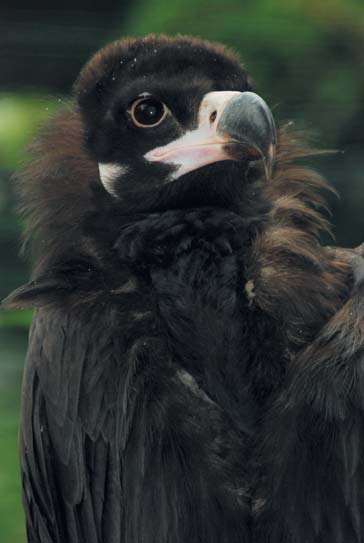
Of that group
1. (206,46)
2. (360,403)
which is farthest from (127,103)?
(360,403)

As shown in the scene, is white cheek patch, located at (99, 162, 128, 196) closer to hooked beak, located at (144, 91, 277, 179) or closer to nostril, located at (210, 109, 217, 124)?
hooked beak, located at (144, 91, 277, 179)

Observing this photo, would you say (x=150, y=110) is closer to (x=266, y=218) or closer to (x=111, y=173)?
(x=111, y=173)

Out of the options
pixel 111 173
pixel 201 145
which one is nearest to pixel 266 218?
pixel 201 145

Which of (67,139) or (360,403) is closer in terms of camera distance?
(360,403)

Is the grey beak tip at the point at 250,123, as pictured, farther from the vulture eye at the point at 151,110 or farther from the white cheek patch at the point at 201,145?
the vulture eye at the point at 151,110

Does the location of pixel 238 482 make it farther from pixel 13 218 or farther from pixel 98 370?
pixel 13 218

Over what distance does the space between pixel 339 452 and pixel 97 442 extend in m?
0.39

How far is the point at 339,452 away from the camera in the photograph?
2.00 m

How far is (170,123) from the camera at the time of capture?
214 centimetres

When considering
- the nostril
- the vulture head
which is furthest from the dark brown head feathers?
the nostril

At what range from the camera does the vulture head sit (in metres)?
2.12

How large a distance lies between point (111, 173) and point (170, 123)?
138 millimetres

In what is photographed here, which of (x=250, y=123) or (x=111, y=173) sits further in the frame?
(x=111, y=173)

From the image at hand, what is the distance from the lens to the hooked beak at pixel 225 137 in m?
2.02
